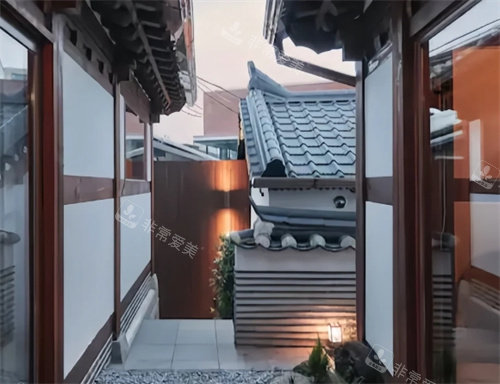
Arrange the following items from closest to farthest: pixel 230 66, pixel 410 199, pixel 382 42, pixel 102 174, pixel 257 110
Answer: pixel 410 199, pixel 382 42, pixel 102 174, pixel 257 110, pixel 230 66

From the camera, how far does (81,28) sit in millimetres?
3182

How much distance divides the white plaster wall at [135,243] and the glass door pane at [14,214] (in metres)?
2.47

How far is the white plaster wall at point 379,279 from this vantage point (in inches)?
113

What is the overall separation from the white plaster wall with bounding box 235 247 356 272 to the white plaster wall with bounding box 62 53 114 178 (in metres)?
1.69

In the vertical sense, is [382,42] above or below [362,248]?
above

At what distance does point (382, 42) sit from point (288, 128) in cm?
438

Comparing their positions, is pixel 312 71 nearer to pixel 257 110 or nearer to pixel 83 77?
pixel 83 77

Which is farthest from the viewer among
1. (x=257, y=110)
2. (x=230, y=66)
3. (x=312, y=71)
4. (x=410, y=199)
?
(x=230, y=66)

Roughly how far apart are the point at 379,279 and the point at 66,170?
216 cm

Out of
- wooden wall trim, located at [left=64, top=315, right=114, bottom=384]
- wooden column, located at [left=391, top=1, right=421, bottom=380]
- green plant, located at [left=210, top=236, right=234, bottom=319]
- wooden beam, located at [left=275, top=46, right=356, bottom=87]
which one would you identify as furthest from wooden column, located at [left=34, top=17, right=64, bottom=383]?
green plant, located at [left=210, top=236, right=234, bottom=319]

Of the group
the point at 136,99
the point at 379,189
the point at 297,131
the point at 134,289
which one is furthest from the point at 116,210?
the point at 297,131

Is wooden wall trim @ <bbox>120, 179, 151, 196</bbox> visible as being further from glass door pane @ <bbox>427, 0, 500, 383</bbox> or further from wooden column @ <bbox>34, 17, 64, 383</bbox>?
glass door pane @ <bbox>427, 0, 500, 383</bbox>

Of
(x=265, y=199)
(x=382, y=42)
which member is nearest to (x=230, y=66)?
(x=265, y=199)

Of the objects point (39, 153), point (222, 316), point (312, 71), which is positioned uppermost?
point (312, 71)
